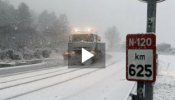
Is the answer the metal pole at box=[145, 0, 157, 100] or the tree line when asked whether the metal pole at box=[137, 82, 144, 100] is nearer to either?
the metal pole at box=[145, 0, 157, 100]

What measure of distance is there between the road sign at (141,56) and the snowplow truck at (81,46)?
22393 millimetres

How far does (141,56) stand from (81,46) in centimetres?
2287

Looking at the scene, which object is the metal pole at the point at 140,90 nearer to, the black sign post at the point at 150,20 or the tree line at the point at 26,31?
the black sign post at the point at 150,20

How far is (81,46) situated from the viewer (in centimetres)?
2691

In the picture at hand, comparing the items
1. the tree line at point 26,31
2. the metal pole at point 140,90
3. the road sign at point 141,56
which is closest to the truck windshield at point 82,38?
the tree line at point 26,31

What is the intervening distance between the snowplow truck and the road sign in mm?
22393

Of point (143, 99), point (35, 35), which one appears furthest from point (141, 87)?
point (35, 35)

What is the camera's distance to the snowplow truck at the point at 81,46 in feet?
88.2

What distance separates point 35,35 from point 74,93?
7134 cm

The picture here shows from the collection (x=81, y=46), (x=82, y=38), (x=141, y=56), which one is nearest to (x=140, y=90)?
(x=141, y=56)

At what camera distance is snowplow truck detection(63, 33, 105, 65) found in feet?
88.2

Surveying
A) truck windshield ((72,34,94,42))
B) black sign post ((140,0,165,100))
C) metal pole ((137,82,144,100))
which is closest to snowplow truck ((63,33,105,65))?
truck windshield ((72,34,94,42))

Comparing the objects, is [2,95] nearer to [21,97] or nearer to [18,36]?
[21,97]

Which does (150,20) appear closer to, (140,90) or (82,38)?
(140,90)
